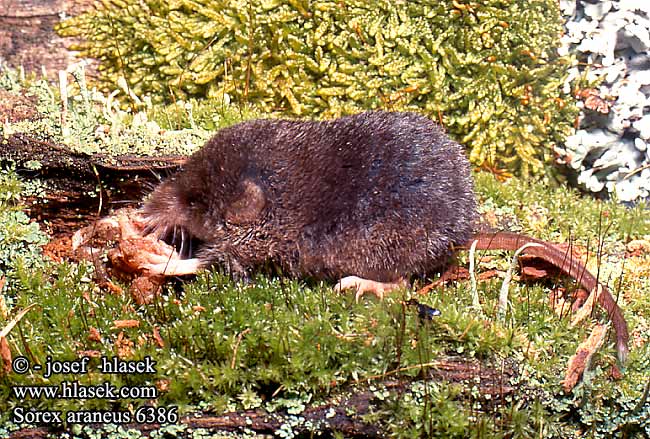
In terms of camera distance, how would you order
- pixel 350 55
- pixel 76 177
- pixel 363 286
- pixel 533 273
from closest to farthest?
pixel 363 286, pixel 533 273, pixel 76 177, pixel 350 55

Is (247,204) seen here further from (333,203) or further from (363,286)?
(363,286)

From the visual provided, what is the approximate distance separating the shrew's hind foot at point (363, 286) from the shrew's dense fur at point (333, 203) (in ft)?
0.11

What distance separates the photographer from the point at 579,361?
7.84 feet

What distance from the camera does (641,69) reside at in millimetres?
4426

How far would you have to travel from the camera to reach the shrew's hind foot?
8.71 feet

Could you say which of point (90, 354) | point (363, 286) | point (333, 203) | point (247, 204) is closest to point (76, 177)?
point (247, 204)

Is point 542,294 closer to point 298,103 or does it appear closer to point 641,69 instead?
point 298,103

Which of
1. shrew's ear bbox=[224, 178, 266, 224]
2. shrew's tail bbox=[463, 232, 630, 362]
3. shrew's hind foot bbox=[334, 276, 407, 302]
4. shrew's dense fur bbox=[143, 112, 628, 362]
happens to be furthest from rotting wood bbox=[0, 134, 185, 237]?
shrew's tail bbox=[463, 232, 630, 362]

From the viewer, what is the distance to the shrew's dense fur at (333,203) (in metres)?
2.69

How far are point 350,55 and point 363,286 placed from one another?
183 cm

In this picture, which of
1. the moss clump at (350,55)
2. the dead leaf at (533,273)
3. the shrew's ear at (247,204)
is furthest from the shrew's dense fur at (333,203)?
the moss clump at (350,55)

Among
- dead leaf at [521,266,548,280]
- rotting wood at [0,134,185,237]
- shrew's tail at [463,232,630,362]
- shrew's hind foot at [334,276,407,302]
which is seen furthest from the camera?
rotting wood at [0,134,185,237]

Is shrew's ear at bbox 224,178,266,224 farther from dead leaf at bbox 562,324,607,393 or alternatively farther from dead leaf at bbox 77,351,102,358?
dead leaf at bbox 562,324,607,393

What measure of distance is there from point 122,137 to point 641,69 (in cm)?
310
